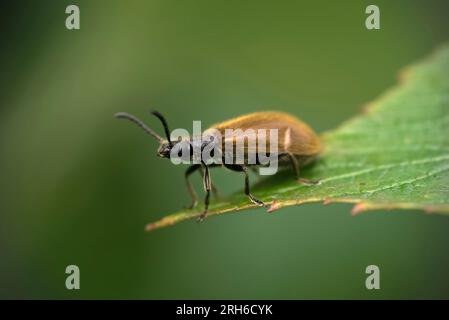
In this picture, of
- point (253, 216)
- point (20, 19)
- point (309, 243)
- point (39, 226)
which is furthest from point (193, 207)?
point (20, 19)

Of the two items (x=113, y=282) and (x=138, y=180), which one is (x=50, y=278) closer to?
(x=113, y=282)

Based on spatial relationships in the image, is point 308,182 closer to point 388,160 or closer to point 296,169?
point 296,169

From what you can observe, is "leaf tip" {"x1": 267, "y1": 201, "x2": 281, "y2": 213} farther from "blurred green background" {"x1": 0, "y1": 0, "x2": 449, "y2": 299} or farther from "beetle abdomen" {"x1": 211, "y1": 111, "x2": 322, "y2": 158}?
"blurred green background" {"x1": 0, "y1": 0, "x2": 449, "y2": 299}

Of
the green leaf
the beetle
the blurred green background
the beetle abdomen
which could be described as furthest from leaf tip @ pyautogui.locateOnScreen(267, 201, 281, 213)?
the blurred green background

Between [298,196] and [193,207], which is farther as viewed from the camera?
[193,207]

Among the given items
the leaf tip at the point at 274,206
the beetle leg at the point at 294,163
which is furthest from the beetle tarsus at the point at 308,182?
the leaf tip at the point at 274,206

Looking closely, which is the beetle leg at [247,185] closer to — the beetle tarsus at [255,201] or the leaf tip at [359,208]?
the beetle tarsus at [255,201]
